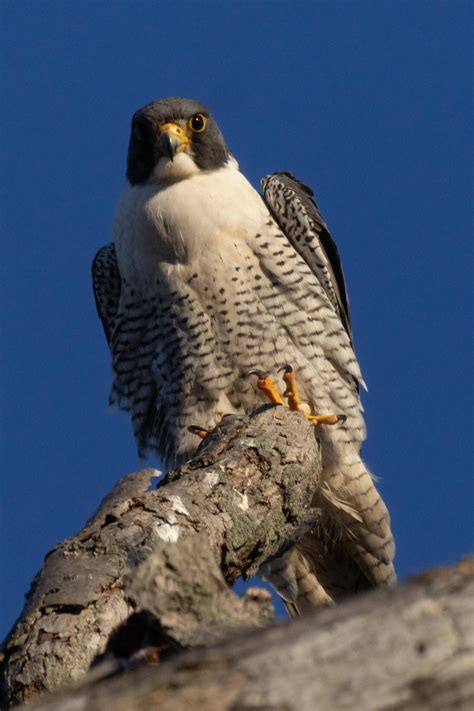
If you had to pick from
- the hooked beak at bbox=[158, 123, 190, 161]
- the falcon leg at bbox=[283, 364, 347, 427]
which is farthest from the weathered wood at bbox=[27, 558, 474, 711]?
the hooked beak at bbox=[158, 123, 190, 161]

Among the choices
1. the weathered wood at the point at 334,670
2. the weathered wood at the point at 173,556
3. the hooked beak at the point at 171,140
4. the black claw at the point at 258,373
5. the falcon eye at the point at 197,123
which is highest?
the falcon eye at the point at 197,123

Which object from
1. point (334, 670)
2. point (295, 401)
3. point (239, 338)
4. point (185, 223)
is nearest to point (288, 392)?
point (295, 401)

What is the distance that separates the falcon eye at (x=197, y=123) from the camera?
617cm

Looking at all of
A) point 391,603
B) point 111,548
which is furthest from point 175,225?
point 391,603

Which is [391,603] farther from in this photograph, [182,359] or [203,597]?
[182,359]

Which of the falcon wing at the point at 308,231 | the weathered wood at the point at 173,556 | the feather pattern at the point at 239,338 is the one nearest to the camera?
the weathered wood at the point at 173,556

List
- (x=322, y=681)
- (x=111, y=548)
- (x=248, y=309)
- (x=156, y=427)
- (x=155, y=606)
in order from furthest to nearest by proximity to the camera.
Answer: (x=156, y=427) < (x=248, y=309) < (x=111, y=548) < (x=155, y=606) < (x=322, y=681)

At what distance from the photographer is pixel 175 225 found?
19.3 ft

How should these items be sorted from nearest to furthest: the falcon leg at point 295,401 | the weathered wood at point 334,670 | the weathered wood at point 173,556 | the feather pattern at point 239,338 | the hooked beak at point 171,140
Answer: the weathered wood at point 334,670
the weathered wood at point 173,556
the falcon leg at point 295,401
the feather pattern at point 239,338
the hooked beak at point 171,140

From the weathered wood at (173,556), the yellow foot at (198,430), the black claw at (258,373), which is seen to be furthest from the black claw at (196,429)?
the weathered wood at (173,556)

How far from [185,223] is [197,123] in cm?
71

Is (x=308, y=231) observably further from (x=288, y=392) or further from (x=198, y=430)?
(x=198, y=430)

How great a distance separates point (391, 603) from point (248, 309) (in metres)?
4.28

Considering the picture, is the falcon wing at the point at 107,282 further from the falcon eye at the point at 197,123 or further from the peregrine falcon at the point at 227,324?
the falcon eye at the point at 197,123
